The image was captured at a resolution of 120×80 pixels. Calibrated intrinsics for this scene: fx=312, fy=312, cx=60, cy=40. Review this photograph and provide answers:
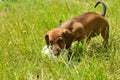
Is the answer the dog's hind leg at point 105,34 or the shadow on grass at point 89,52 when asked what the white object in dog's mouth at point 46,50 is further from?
the dog's hind leg at point 105,34

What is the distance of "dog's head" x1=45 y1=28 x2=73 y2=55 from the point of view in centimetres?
354

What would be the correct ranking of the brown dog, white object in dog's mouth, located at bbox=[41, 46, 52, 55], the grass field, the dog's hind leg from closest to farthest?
the grass field
white object in dog's mouth, located at bbox=[41, 46, 52, 55]
the brown dog
the dog's hind leg

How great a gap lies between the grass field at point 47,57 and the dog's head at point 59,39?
149mm

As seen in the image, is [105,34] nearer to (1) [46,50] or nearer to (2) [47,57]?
(1) [46,50]

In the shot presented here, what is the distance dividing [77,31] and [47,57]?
2.45 ft

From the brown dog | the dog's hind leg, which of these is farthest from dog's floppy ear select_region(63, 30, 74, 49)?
the dog's hind leg

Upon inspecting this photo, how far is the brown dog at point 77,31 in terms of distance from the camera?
3609mm

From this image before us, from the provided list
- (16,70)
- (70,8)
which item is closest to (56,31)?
(16,70)

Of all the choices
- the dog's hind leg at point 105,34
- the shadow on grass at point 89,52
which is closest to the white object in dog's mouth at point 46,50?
the shadow on grass at point 89,52

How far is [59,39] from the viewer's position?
3607 millimetres

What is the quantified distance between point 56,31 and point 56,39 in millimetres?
135

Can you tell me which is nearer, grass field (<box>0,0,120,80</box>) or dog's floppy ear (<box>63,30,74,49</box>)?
grass field (<box>0,0,120,80</box>)

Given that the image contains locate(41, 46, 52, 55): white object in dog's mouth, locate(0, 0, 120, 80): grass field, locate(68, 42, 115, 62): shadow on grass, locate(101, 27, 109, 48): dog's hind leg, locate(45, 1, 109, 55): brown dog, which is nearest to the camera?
locate(0, 0, 120, 80): grass field

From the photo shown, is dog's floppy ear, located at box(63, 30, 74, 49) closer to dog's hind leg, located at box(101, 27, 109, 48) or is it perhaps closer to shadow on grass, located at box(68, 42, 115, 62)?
shadow on grass, located at box(68, 42, 115, 62)
